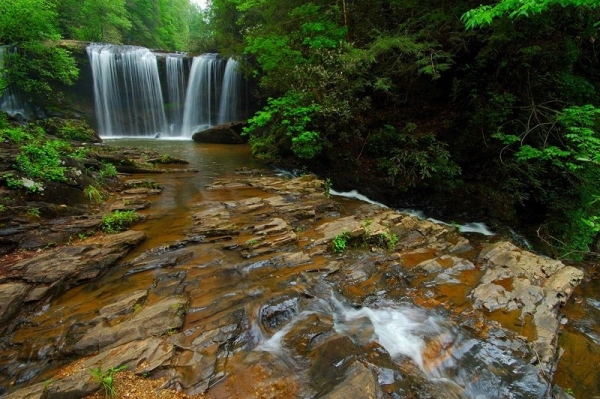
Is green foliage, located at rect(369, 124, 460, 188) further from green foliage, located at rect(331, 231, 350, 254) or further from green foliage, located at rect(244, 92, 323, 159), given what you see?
green foliage, located at rect(331, 231, 350, 254)

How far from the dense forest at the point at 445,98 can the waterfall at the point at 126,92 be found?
1042cm

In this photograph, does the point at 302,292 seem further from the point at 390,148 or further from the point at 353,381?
the point at 390,148

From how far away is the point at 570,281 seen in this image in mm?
4320

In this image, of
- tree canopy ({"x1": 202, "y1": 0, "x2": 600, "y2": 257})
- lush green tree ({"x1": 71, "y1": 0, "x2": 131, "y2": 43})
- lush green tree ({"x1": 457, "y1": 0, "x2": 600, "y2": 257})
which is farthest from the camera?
lush green tree ({"x1": 71, "y1": 0, "x2": 131, "y2": 43})

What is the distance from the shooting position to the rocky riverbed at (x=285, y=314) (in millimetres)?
2611

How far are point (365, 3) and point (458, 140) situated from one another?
17.4 ft

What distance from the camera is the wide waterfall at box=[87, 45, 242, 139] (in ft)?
67.4

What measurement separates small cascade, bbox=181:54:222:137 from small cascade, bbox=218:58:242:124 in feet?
1.83

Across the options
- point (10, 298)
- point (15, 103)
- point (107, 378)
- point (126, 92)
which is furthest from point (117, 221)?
point (126, 92)

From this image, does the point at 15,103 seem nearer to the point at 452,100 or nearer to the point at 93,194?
the point at 93,194

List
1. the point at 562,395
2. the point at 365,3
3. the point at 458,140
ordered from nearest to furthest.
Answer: the point at 562,395 → the point at 458,140 → the point at 365,3

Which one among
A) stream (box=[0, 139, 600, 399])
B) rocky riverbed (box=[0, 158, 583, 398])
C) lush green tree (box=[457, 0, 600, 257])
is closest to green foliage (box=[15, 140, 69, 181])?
rocky riverbed (box=[0, 158, 583, 398])

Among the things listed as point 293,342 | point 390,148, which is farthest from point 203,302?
point 390,148

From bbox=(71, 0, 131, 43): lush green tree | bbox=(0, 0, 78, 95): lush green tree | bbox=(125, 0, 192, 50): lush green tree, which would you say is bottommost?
bbox=(0, 0, 78, 95): lush green tree
